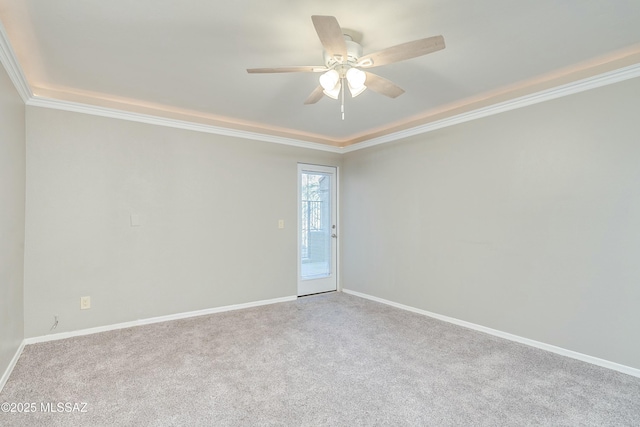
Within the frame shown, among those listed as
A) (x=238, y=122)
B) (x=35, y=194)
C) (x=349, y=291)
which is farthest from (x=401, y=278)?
(x=35, y=194)

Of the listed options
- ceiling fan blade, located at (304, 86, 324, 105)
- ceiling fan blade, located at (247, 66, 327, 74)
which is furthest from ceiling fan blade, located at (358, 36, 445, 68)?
ceiling fan blade, located at (304, 86, 324, 105)

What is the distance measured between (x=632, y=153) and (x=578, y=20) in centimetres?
117

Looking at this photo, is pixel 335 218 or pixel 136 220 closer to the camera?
pixel 136 220

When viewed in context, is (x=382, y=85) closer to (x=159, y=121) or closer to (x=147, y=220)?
(x=159, y=121)

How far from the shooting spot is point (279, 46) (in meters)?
2.31

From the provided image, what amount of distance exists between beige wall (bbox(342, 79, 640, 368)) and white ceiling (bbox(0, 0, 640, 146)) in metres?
0.44

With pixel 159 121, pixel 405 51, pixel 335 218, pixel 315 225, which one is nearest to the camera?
pixel 405 51

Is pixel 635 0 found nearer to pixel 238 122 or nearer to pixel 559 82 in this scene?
pixel 559 82

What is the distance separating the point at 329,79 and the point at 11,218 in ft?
8.73

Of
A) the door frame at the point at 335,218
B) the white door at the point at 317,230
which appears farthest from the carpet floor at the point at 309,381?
the white door at the point at 317,230

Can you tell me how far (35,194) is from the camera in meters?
3.06

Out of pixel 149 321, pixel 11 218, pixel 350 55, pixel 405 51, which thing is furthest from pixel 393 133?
pixel 11 218

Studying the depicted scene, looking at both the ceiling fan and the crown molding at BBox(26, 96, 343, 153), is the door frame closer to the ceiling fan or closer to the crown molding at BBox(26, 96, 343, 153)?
the crown molding at BBox(26, 96, 343, 153)

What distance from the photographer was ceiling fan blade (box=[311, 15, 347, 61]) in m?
1.57
